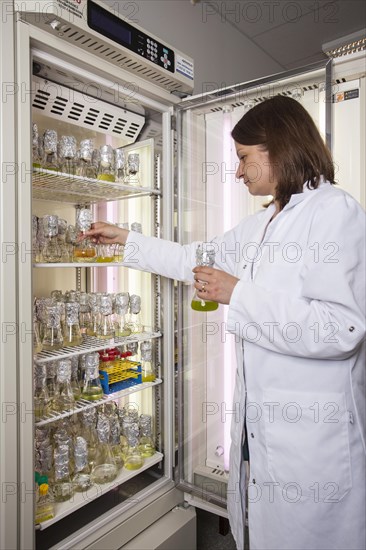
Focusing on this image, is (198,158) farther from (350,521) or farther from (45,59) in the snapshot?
(350,521)

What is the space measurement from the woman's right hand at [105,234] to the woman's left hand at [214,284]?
50 centimetres

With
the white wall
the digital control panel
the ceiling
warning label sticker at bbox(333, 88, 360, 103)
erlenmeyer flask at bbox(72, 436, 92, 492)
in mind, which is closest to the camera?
the digital control panel

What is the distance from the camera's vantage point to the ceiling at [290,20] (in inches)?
98.5

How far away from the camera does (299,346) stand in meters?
1.06

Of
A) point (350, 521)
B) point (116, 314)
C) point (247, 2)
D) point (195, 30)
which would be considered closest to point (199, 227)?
point (116, 314)

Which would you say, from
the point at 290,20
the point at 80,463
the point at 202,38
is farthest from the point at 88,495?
the point at 290,20

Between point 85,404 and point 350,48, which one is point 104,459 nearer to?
point 85,404

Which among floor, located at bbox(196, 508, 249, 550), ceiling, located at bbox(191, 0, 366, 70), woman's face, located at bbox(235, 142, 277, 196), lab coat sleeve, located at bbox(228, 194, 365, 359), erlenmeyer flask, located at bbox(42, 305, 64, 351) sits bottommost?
floor, located at bbox(196, 508, 249, 550)

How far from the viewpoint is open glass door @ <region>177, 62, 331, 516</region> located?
176 cm

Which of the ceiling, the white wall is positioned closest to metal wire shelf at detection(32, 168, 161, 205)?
the white wall

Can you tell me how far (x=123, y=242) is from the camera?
1629mm

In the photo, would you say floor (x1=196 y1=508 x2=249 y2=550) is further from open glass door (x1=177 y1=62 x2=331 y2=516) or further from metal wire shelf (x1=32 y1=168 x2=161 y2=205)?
metal wire shelf (x1=32 y1=168 x2=161 y2=205)

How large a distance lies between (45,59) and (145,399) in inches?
57.2

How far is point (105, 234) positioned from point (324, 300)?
905 millimetres
